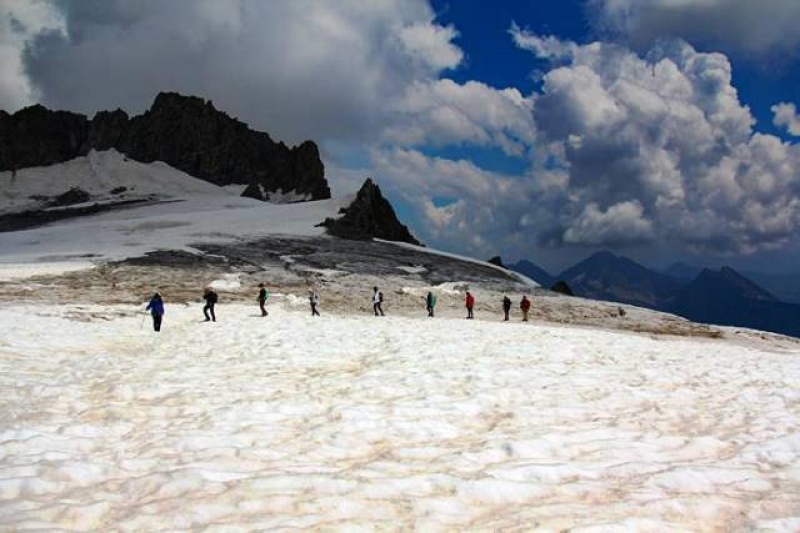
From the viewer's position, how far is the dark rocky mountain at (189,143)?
176m

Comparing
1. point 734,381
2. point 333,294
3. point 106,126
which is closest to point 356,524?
point 734,381

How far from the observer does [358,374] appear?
599 inches

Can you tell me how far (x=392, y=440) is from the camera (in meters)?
9.25

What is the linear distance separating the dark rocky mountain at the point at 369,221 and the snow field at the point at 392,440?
62692 mm

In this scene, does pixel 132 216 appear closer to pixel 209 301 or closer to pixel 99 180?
pixel 99 180

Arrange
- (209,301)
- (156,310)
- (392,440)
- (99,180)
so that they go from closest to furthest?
(392,440) < (156,310) < (209,301) < (99,180)

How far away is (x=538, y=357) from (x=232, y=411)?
10.9m

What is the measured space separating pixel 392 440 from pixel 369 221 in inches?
3285

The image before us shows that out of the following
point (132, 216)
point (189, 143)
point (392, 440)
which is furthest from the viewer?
point (189, 143)

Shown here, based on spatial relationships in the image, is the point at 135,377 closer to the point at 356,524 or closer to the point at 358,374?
the point at 358,374

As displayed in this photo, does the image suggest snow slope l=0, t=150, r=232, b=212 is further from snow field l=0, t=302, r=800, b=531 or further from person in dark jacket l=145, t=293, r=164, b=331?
snow field l=0, t=302, r=800, b=531

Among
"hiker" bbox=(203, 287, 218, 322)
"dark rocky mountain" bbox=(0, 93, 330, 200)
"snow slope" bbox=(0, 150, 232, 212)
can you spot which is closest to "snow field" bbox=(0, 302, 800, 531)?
"hiker" bbox=(203, 287, 218, 322)

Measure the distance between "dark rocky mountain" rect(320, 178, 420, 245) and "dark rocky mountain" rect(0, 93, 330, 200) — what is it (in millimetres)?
79299

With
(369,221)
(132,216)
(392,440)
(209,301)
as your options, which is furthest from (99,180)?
(392,440)
